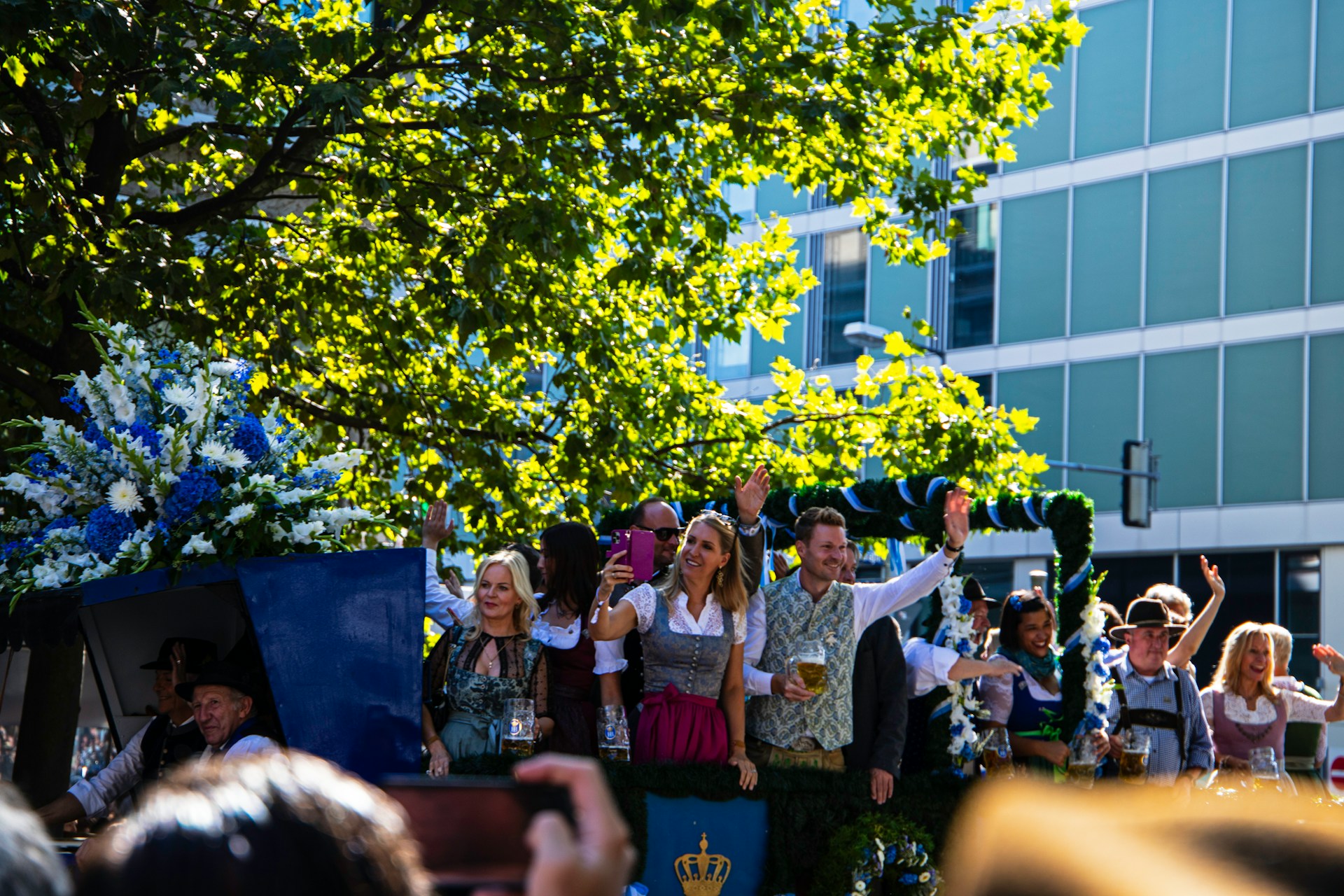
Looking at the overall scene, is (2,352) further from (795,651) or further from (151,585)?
(795,651)

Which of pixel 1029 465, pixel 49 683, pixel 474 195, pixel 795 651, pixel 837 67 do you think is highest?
pixel 837 67

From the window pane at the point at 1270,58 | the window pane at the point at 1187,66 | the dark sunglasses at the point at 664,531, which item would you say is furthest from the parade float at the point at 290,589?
the window pane at the point at 1187,66

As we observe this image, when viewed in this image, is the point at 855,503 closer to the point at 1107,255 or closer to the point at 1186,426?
the point at 1186,426

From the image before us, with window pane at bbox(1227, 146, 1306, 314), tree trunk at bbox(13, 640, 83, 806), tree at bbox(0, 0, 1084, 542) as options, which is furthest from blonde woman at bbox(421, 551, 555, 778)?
window pane at bbox(1227, 146, 1306, 314)

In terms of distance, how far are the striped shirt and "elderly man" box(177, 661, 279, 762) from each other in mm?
4849

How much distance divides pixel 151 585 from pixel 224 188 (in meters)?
6.04

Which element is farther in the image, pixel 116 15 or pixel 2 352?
pixel 2 352

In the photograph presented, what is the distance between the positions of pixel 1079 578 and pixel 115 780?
5.01 metres

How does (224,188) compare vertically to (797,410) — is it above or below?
above

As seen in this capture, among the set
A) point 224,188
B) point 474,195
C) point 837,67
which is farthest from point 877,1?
point 224,188

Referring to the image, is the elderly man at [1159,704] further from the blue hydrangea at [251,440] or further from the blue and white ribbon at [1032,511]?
the blue hydrangea at [251,440]

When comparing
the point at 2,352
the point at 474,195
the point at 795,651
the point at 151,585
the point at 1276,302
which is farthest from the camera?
the point at 1276,302

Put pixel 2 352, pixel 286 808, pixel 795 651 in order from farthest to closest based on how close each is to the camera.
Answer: pixel 2 352, pixel 795 651, pixel 286 808

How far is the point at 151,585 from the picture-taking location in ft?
19.7
